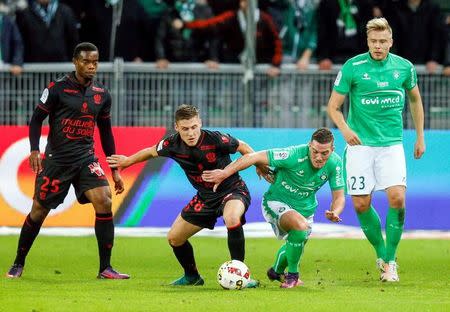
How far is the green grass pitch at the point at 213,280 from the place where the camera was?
1029cm

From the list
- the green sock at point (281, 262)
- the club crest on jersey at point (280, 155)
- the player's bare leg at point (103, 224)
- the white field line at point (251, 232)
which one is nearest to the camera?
the club crest on jersey at point (280, 155)

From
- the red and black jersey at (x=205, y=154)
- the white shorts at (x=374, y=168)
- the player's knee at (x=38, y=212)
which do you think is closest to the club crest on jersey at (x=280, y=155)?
the red and black jersey at (x=205, y=154)

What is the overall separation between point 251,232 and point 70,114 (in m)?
5.16

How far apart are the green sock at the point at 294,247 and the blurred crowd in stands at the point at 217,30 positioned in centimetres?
699

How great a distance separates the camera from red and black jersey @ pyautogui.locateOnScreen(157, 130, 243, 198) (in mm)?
12180

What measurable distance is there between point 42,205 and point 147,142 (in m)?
4.68

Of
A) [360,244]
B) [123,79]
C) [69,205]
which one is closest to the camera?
[360,244]

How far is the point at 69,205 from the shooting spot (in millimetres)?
Answer: 17406

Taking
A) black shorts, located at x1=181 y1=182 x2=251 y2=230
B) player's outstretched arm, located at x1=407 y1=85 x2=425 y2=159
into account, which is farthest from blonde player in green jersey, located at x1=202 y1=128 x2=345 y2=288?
player's outstretched arm, located at x1=407 y1=85 x2=425 y2=159

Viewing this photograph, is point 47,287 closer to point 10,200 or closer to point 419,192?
point 10,200

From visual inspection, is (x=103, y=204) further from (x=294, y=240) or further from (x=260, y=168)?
(x=294, y=240)

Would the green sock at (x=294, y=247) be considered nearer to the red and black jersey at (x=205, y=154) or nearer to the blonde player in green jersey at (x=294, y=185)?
the blonde player in green jersey at (x=294, y=185)

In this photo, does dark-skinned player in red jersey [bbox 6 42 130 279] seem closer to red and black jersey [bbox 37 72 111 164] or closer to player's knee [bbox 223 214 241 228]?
red and black jersey [bbox 37 72 111 164]

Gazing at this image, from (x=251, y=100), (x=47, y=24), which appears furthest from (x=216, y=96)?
(x=47, y=24)
